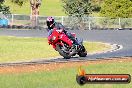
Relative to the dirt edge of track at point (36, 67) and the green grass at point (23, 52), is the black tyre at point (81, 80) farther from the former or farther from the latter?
the green grass at point (23, 52)

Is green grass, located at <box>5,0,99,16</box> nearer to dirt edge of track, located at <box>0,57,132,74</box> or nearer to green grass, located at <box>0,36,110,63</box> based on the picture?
green grass, located at <box>0,36,110,63</box>

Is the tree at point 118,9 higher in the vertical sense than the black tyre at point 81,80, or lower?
lower

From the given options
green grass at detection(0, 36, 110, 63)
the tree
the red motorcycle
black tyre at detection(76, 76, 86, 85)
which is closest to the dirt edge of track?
green grass at detection(0, 36, 110, 63)

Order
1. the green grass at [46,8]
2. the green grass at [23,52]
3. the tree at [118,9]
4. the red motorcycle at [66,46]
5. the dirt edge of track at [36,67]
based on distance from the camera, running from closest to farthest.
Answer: the red motorcycle at [66,46] → the dirt edge of track at [36,67] → the green grass at [23,52] → the tree at [118,9] → the green grass at [46,8]

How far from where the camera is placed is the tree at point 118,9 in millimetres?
67375

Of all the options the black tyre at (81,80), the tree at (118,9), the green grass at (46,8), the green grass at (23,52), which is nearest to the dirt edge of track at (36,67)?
the green grass at (23,52)

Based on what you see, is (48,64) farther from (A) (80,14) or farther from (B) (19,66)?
(A) (80,14)

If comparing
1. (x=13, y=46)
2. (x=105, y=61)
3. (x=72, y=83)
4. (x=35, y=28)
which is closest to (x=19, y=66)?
(x=105, y=61)

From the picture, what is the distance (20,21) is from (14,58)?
4105 cm

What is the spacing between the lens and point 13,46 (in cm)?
3191

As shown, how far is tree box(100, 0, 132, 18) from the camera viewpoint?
221 feet

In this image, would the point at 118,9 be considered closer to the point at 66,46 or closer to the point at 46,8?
the point at 46,8

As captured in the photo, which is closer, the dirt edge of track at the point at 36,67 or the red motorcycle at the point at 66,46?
the red motorcycle at the point at 66,46

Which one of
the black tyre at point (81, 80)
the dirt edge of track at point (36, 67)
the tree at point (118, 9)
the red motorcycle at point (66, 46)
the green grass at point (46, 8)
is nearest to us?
the black tyre at point (81, 80)
